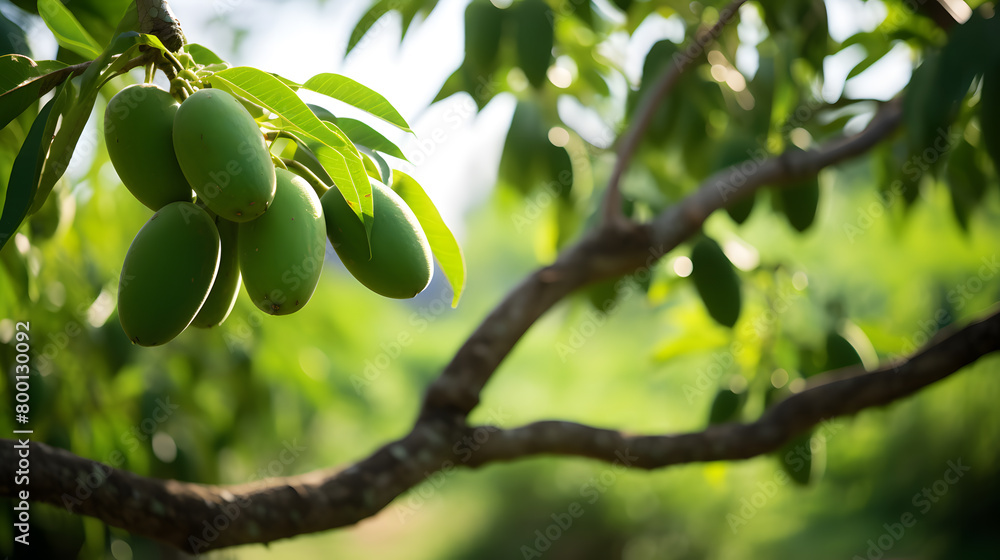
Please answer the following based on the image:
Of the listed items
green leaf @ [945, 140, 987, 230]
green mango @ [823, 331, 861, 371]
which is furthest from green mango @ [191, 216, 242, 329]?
green leaf @ [945, 140, 987, 230]

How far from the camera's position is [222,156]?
32 centimetres

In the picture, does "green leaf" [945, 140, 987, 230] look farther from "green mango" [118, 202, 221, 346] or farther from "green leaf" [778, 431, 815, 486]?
"green mango" [118, 202, 221, 346]

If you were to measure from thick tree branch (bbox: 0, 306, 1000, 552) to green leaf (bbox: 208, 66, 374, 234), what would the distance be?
1.07 feet

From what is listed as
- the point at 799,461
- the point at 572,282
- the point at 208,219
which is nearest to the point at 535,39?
the point at 572,282

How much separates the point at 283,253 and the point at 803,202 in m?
0.77

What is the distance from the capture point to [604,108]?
1.18m

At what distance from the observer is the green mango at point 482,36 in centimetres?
78

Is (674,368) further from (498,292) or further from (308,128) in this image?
(308,128)

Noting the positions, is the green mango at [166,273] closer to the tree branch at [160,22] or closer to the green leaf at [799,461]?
the tree branch at [160,22]

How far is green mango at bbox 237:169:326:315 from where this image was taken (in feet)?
1.13

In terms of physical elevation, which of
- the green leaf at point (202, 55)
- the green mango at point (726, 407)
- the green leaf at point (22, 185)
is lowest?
the green mango at point (726, 407)

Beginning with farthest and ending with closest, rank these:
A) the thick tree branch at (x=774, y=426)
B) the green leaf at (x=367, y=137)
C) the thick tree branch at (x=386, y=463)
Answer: the thick tree branch at (x=774, y=426) < the thick tree branch at (x=386, y=463) < the green leaf at (x=367, y=137)

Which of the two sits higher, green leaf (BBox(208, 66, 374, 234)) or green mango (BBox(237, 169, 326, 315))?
green leaf (BBox(208, 66, 374, 234))

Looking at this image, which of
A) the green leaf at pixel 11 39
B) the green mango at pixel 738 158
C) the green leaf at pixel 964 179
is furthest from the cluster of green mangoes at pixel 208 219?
the green leaf at pixel 964 179
